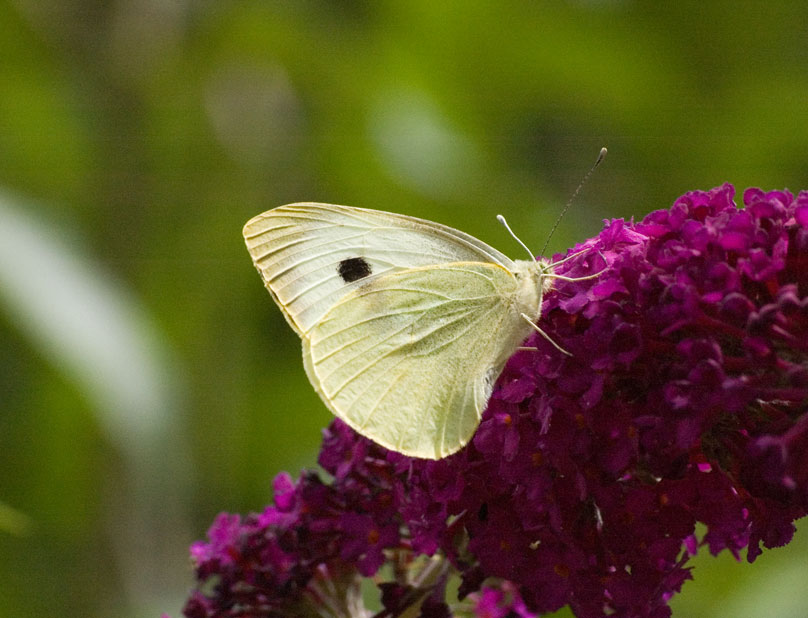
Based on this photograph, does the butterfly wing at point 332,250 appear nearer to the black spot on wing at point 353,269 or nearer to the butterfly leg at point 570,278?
the black spot on wing at point 353,269

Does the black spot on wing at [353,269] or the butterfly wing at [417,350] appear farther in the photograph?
the black spot on wing at [353,269]

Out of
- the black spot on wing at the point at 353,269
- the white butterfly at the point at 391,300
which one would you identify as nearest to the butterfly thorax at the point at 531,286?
the white butterfly at the point at 391,300

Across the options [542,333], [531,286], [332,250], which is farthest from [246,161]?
[542,333]

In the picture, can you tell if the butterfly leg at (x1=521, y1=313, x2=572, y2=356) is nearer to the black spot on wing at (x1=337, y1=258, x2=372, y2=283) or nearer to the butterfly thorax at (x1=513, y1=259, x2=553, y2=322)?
the butterfly thorax at (x1=513, y1=259, x2=553, y2=322)

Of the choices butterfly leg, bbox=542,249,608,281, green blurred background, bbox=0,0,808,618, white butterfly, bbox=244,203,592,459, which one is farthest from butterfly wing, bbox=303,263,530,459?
green blurred background, bbox=0,0,808,618

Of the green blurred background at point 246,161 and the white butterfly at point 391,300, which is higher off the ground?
the green blurred background at point 246,161

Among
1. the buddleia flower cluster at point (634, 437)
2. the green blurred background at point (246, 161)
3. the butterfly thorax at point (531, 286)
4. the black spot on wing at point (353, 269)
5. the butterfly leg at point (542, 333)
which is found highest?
the green blurred background at point (246, 161)
